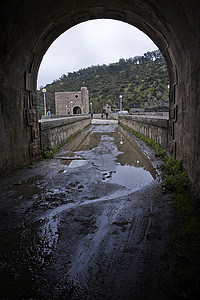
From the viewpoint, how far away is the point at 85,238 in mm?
2834

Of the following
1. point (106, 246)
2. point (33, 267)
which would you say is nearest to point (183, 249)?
point (106, 246)

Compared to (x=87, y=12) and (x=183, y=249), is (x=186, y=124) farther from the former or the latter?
(x=87, y=12)

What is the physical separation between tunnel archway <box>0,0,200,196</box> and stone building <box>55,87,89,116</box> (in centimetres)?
5941

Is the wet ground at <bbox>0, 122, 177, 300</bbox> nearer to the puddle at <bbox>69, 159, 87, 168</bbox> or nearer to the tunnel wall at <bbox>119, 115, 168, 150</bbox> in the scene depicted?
the puddle at <bbox>69, 159, 87, 168</bbox>

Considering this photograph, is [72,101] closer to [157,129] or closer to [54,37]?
[157,129]

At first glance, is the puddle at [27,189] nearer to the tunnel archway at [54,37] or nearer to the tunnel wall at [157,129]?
the tunnel archway at [54,37]

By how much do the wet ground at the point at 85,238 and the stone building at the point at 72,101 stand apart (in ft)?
205

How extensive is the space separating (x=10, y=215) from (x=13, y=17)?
404cm

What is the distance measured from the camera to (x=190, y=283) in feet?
6.48

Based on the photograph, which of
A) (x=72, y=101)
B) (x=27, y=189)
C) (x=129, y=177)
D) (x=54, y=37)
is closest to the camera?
(x=27, y=189)

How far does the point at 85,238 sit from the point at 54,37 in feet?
22.0

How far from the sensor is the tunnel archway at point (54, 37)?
384 cm

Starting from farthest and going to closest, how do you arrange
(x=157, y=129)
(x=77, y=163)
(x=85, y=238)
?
(x=157, y=129) → (x=77, y=163) → (x=85, y=238)

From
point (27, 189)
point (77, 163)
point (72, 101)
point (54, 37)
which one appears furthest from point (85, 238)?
point (72, 101)
